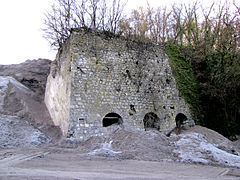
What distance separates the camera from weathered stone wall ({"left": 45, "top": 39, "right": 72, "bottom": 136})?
30.3 feet

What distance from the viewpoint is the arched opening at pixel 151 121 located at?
10734 mm

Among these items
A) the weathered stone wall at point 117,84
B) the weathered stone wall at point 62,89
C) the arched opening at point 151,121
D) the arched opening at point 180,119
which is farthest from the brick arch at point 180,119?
the weathered stone wall at point 62,89

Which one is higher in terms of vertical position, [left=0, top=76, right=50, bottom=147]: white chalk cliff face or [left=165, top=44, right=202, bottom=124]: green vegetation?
[left=165, top=44, right=202, bottom=124]: green vegetation

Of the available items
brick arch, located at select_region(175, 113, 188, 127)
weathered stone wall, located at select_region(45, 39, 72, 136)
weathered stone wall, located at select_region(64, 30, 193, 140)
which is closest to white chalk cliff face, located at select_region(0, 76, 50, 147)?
weathered stone wall, located at select_region(45, 39, 72, 136)

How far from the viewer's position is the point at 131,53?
11.0 meters

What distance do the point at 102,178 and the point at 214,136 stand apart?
771 cm


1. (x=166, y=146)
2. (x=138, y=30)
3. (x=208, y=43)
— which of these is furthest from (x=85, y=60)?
(x=138, y=30)

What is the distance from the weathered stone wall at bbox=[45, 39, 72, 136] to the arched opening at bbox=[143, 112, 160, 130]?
404 centimetres

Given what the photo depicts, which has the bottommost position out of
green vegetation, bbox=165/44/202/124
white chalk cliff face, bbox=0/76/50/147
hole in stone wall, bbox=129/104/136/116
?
white chalk cliff face, bbox=0/76/50/147

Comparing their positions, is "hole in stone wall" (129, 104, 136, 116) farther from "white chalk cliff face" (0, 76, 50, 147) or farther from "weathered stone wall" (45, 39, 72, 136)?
"white chalk cliff face" (0, 76, 50, 147)

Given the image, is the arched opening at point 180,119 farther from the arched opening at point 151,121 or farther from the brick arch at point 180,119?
the arched opening at point 151,121

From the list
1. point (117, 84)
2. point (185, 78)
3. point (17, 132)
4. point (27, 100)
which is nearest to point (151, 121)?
point (117, 84)

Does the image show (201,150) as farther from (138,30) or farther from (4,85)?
(138,30)

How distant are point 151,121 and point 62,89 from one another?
469 centimetres
